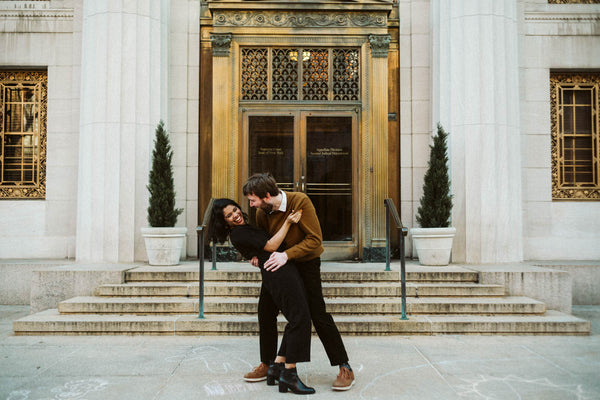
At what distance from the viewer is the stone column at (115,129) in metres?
9.08

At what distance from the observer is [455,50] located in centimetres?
931

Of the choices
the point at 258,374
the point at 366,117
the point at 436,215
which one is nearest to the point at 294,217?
the point at 258,374

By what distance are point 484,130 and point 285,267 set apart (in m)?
6.27

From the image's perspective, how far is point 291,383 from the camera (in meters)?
4.16

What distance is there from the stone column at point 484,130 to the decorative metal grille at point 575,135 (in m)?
1.44

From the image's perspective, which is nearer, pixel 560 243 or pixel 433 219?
pixel 433 219

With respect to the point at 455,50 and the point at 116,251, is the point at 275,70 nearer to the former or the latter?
the point at 455,50

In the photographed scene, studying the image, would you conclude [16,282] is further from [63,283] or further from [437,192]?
[437,192]

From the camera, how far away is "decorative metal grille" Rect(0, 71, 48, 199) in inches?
397

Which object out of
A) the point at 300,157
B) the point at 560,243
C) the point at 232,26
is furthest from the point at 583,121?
the point at 232,26

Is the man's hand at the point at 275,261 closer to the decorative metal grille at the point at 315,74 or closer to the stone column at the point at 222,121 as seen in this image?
the stone column at the point at 222,121

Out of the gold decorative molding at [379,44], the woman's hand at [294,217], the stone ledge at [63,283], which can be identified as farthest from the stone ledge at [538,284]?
the stone ledge at [63,283]

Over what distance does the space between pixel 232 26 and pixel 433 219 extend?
216 inches

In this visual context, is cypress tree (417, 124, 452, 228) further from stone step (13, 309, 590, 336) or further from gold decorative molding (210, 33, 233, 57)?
gold decorative molding (210, 33, 233, 57)
